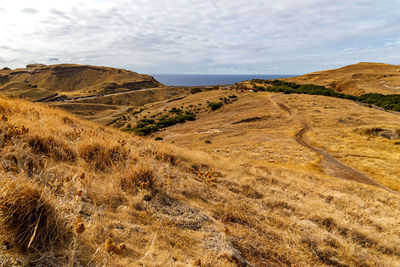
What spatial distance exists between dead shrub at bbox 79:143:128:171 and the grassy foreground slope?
30 mm

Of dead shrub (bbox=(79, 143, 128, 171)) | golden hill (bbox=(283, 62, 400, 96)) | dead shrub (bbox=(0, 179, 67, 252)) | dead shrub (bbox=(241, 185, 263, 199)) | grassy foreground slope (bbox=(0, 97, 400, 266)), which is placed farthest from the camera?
golden hill (bbox=(283, 62, 400, 96))

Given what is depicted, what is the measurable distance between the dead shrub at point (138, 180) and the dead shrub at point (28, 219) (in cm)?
184

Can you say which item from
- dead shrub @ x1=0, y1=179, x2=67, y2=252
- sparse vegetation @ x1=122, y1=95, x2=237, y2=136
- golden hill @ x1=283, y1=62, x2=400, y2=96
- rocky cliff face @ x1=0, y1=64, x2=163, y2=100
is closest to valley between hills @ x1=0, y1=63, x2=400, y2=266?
dead shrub @ x1=0, y1=179, x2=67, y2=252

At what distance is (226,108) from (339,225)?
119ft

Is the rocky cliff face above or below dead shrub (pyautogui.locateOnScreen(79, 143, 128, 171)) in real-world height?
above

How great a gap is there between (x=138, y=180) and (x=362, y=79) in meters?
82.3

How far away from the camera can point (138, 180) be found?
180 inches

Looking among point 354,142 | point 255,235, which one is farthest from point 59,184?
point 354,142

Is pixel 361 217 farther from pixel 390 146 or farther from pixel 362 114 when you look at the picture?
pixel 362 114

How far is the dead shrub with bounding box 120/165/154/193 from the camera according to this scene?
436 centimetres

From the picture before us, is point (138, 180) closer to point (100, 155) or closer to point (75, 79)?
point (100, 155)

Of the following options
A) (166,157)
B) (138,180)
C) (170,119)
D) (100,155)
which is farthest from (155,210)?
(170,119)

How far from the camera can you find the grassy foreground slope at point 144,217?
2.33 meters

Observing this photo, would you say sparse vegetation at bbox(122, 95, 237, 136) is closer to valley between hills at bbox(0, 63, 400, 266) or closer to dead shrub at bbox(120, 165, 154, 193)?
valley between hills at bbox(0, 63, 400, 266)
